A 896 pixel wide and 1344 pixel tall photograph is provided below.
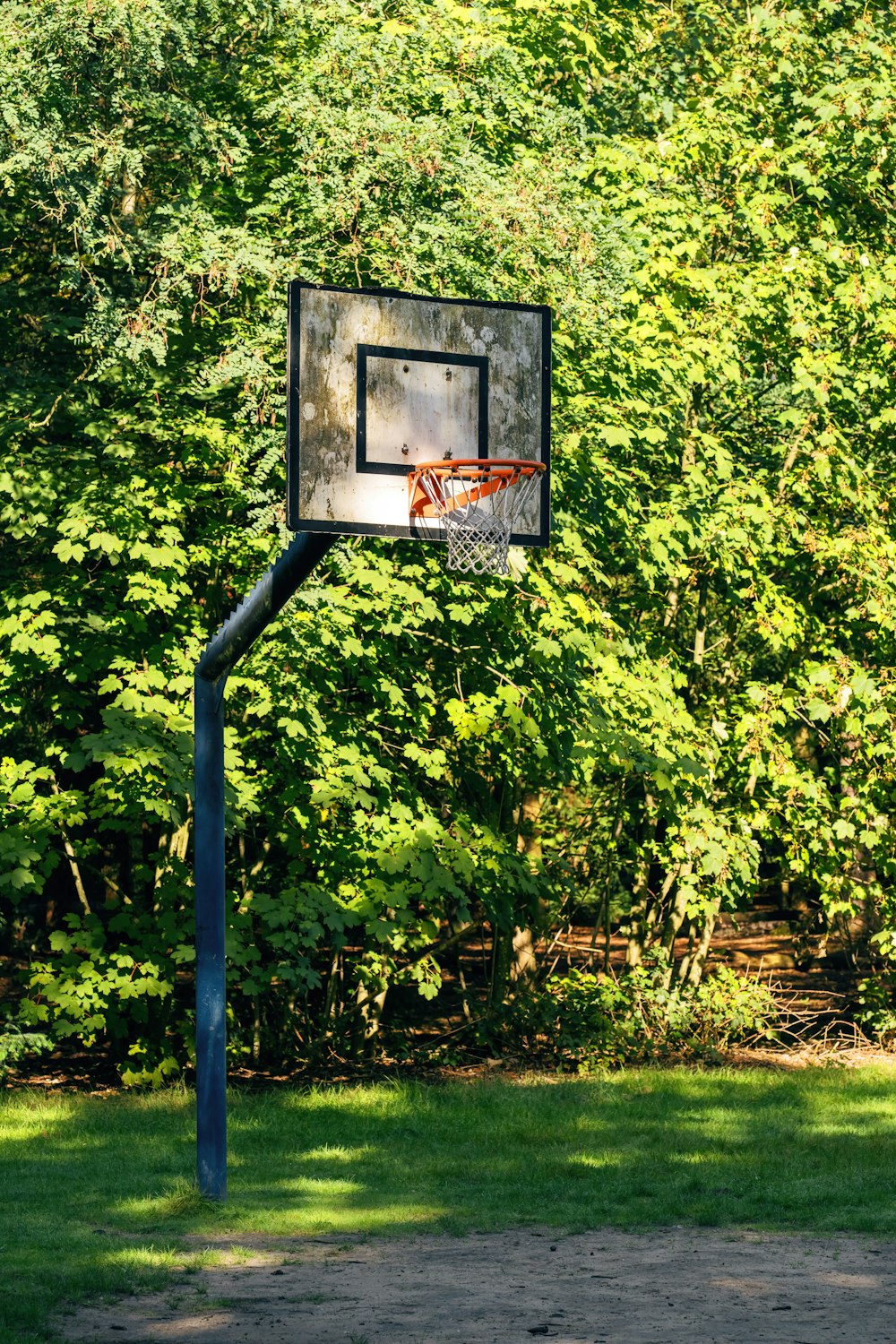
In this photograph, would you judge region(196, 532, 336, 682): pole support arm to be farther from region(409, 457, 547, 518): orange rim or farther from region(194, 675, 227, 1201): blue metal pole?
region(409, 457, 547, 518): orange rim

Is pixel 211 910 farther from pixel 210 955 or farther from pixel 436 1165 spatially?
pixel 436 1165

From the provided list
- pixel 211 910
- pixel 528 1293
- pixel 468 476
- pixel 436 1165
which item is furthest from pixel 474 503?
pixel 436 1165

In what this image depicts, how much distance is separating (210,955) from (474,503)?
2866 mm

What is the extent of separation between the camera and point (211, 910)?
906 centimetres

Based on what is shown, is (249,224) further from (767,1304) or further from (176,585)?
(767,1304)

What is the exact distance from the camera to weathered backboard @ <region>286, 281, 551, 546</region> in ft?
27.1

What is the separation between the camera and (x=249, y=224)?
12844 millimetres

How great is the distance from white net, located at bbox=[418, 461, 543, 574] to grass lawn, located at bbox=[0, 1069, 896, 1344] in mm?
3551

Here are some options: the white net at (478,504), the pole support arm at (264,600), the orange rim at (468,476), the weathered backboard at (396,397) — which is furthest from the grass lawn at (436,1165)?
the orange rim at (468,476)

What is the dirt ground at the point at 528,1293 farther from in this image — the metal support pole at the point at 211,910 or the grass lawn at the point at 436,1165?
the metal support pole at the point at 211,910

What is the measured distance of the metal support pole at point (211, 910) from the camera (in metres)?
9.05

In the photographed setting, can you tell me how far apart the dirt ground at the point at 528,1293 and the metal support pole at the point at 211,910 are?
0.94 m

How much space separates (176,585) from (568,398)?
3425 millimetres

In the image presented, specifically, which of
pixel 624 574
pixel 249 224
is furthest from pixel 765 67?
pixel 249 224
